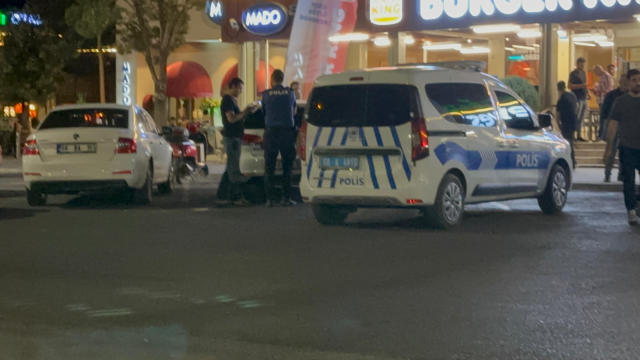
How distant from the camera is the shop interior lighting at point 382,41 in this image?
1038 inches

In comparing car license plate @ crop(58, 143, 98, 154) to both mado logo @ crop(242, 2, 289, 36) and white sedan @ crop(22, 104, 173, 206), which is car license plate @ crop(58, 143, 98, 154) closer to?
white sedan @ crop(22, 104, 173, 206)

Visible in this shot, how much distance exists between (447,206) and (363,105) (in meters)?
1.50

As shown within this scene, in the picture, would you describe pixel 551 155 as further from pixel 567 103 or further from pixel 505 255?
pixel 567 103

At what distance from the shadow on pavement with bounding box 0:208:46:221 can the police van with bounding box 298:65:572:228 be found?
160 inches

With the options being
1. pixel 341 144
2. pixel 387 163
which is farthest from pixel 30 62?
pixel 387 163

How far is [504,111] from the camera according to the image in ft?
39.1

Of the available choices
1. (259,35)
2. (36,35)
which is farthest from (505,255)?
(36,35)

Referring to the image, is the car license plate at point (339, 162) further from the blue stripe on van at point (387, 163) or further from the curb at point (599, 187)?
the curb at point (599, 187)

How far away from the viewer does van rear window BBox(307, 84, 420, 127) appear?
10.5 metres

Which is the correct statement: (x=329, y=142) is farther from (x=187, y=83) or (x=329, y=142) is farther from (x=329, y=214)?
(x=187, y=83)

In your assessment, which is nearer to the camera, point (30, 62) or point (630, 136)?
point (630, 136)

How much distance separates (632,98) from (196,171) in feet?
34.0

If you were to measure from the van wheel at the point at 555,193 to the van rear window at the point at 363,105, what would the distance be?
305cm

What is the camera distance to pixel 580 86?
21.0 meters
